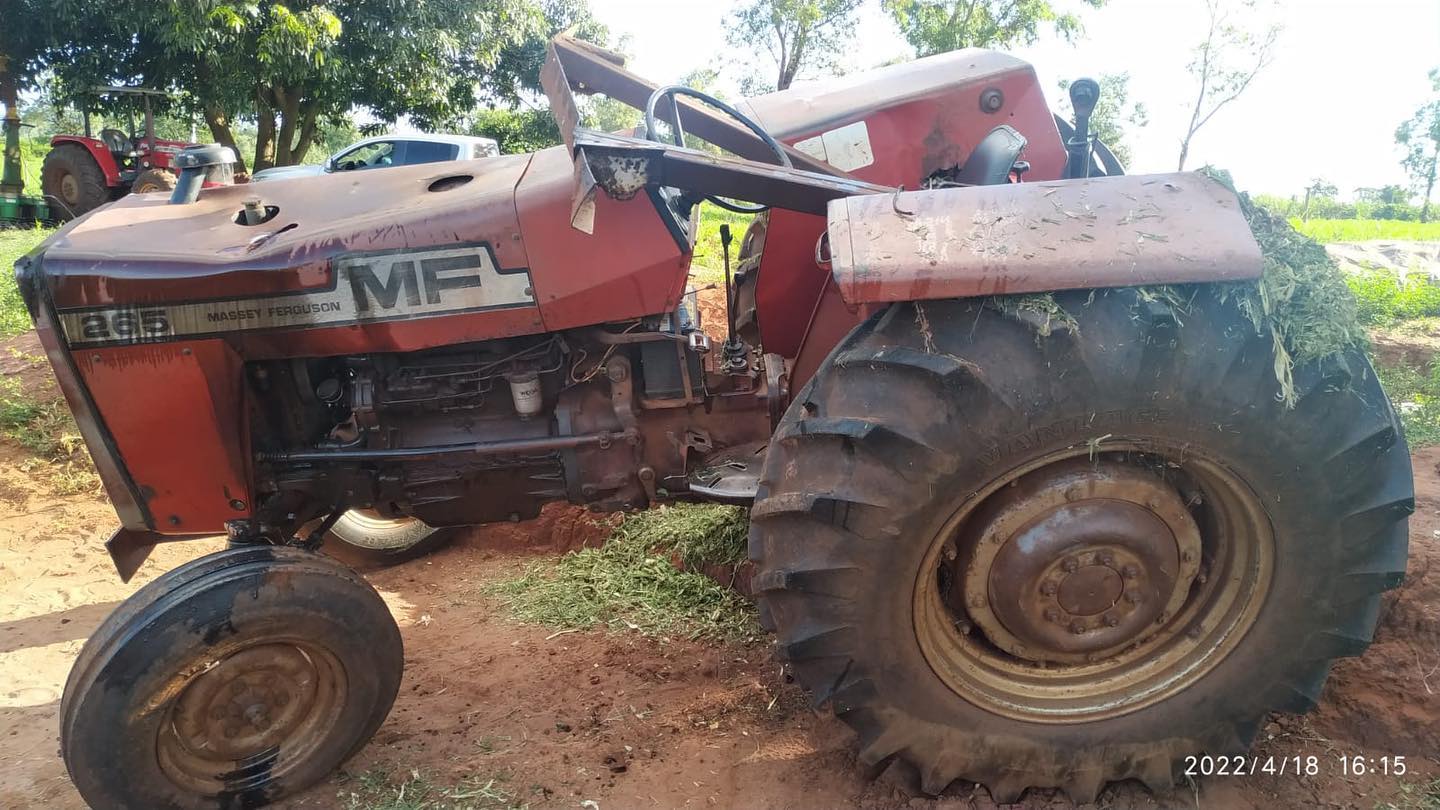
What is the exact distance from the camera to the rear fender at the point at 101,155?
14.3 meters

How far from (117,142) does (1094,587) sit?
17.1 m

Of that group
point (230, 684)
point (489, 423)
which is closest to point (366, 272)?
point (489, 423)

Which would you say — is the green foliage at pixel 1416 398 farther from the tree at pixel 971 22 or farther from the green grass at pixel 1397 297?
the tree at pixel 971 22

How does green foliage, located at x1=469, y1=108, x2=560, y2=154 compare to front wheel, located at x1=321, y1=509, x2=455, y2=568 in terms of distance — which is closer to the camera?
front wheel, located at x1=321, y1=509, x2=455, y2=568

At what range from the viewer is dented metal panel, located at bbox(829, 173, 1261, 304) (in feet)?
6.24

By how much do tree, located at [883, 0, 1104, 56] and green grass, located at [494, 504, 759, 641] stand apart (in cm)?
1508

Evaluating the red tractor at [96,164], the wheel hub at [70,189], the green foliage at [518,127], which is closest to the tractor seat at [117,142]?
the red tractor at [96,164]

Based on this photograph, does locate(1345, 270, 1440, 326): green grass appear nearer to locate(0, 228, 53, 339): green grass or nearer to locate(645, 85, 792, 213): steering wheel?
locate(645, 85, 792, 213): steering wheel

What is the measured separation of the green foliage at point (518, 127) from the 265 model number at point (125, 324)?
711 inches

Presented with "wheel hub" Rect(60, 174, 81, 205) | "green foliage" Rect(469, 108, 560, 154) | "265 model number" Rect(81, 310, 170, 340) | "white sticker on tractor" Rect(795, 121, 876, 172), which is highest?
"green foliage" Rect(469, 108, 560, 154)

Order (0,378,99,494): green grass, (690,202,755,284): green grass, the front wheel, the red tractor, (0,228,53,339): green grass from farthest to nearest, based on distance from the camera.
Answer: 1. the red tractor
2. (690,202,755,284): green grass
3. (0,228,53,339): green grass
4. (0,378,99,494): green grass
5. the front wheel

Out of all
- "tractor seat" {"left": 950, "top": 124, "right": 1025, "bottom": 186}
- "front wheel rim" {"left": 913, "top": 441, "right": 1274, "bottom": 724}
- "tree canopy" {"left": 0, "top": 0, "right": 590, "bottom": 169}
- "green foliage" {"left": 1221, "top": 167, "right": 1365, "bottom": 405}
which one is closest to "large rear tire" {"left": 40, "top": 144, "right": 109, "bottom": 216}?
"tree canopy" {"left": 0, "top": 0, "right": 590, "bottom": 169}

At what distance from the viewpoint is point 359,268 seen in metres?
2.52

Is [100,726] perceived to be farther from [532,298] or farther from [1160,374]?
[1160,374]
